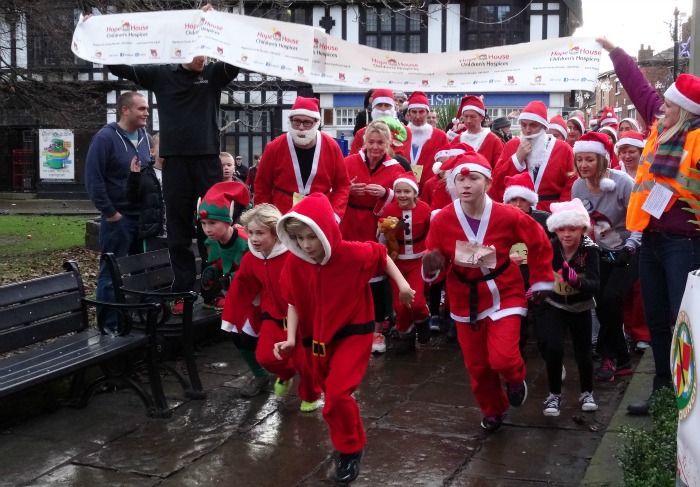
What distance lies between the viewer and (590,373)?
623 cm

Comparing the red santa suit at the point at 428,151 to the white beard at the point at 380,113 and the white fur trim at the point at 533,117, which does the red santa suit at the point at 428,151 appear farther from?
the white fur trim at the point at 533,117

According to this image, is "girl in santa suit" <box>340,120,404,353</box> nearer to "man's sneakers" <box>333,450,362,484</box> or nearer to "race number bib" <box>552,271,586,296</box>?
"race number bib" <box>552,271,586,296</box>

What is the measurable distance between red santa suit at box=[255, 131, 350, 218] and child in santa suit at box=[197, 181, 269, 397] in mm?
458

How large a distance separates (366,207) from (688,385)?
551 centimetres

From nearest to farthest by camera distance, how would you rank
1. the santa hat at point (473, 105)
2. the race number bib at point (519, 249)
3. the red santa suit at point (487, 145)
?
the race number bib at point (519, 249) < the red santa suit at point (487, 145) < the santa hat at point (473, 105)

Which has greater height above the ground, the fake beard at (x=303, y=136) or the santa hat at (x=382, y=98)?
the santa hat at (x=382, y=98)

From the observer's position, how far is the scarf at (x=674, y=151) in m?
5.32

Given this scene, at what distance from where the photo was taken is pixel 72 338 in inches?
246

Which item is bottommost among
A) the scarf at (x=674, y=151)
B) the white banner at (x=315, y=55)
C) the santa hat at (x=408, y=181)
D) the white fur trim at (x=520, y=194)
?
the white fur trim at (x=520, y=194)

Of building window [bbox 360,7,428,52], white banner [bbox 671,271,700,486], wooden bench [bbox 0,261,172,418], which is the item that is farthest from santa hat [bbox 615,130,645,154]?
building window [bbox 360,7,428,52]

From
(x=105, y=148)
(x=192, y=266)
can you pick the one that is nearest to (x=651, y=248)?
(x=192, y=266)

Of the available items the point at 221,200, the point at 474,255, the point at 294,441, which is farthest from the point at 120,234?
the point at 474,255

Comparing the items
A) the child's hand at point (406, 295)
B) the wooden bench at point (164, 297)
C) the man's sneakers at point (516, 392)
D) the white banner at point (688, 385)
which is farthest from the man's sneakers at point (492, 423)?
the white banner at point (688, 385)

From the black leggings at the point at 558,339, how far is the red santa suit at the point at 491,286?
1.42ft
